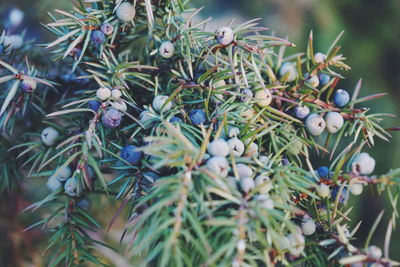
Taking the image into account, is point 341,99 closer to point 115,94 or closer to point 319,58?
point 319,58

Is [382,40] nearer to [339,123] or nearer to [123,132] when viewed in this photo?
[339,123]

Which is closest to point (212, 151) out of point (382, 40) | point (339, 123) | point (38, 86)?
point (339, 123)

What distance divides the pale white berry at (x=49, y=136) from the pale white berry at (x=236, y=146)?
0.71ft

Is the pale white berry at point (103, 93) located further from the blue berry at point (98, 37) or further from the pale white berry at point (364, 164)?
the pale white berry at point (364, 164)

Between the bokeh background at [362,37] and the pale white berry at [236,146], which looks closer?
the pale white berry at [236,146]

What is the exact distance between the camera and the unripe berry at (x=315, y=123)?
1.35ft

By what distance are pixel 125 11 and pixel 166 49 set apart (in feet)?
0.19

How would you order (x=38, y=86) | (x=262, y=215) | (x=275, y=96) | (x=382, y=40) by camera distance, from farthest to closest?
1. (x=382, y=40)
2. (x=38, y=86)
3. (x=275, y=96)
4. (x=262, y=215)

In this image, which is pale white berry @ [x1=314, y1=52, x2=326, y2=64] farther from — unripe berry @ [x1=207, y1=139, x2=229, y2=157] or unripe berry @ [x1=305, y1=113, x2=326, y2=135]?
unripe berry @ [x1=207, y1=139, x2=229, y2=157]

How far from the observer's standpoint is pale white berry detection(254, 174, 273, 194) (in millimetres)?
312

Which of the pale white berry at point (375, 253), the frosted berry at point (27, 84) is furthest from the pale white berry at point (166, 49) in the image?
the pale white berry at point (375, 253)

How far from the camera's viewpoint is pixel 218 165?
1.01 ft

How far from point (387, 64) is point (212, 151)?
4.70ft

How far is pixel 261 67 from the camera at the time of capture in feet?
1.59
